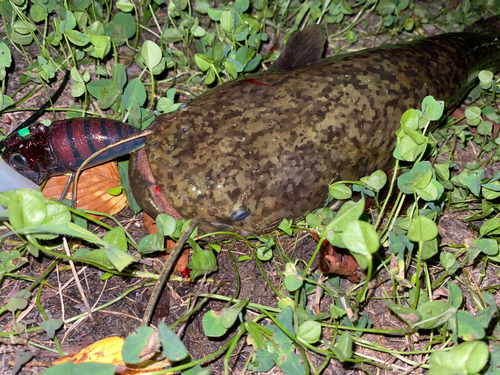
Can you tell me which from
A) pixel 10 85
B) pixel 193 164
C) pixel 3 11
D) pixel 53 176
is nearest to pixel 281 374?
pixel 193 164

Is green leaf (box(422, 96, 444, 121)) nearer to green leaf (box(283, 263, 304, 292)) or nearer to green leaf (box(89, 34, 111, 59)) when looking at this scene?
green leaf (box(283, 263, 304, 292))

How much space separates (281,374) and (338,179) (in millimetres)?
957

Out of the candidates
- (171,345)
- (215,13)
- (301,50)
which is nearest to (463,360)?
(171,345)

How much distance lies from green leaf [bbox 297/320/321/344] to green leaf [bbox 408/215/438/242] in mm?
522

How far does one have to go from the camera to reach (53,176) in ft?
7.96

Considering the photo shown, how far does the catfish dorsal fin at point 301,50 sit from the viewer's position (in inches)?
108

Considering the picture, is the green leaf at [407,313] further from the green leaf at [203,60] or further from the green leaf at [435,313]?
the green leaf at [203,60]

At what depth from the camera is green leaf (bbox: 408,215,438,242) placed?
1.73 m

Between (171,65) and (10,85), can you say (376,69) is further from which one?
(10,85)

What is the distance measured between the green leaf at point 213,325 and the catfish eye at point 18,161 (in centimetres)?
125

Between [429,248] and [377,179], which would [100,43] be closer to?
[377,179]

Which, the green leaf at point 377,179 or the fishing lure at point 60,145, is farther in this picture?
the fishing lure at point 60,145

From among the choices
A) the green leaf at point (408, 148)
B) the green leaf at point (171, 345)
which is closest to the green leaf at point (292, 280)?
the green leaf at point (171, 345)

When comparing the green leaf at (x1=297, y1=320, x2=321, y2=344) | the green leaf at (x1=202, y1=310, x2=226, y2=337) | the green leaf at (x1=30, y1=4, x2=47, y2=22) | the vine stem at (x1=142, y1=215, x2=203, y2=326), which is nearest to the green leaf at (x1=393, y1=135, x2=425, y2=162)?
the green leaf at (x1=297, y1=320, x2=321, y2=344)
